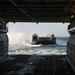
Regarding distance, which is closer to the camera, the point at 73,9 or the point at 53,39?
the point at 73,9

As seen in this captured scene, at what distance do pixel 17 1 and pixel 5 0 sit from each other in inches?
58.4

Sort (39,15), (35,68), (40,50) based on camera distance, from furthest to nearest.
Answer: (40,50) → (39,15) → (35,68)

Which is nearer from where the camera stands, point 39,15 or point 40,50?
point 39,15

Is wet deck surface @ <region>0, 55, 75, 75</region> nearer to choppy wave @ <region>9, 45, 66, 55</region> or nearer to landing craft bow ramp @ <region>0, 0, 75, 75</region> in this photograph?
landing craft bow ramp @ <region>0, 0, 75, 75</region>

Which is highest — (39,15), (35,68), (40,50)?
(39,15)

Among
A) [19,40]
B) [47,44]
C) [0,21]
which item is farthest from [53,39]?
[0,21]

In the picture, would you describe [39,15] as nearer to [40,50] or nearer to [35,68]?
[35,68]

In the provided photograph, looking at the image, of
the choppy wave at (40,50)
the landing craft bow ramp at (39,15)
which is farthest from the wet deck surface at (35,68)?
the choppy wave at (40,50)

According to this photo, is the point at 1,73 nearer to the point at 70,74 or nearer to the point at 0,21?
the point at 70,74

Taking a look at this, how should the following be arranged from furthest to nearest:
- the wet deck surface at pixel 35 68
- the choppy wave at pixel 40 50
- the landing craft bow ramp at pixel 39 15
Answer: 1. the choppy wave at pixel 40 50
2. the wet deck surface at pixel 35 68
3. the landing craft bow ramp at pixel 39 15

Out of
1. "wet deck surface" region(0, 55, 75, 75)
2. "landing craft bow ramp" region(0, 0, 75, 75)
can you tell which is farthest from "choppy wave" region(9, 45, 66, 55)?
"wet deck surface" region(0, 55, 75, 75)

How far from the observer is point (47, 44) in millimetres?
148000

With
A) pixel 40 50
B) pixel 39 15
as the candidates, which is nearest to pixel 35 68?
pixel 39 15

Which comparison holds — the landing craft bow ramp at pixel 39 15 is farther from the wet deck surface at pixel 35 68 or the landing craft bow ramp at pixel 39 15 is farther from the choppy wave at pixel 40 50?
the choppy wave at pixel 40 50
